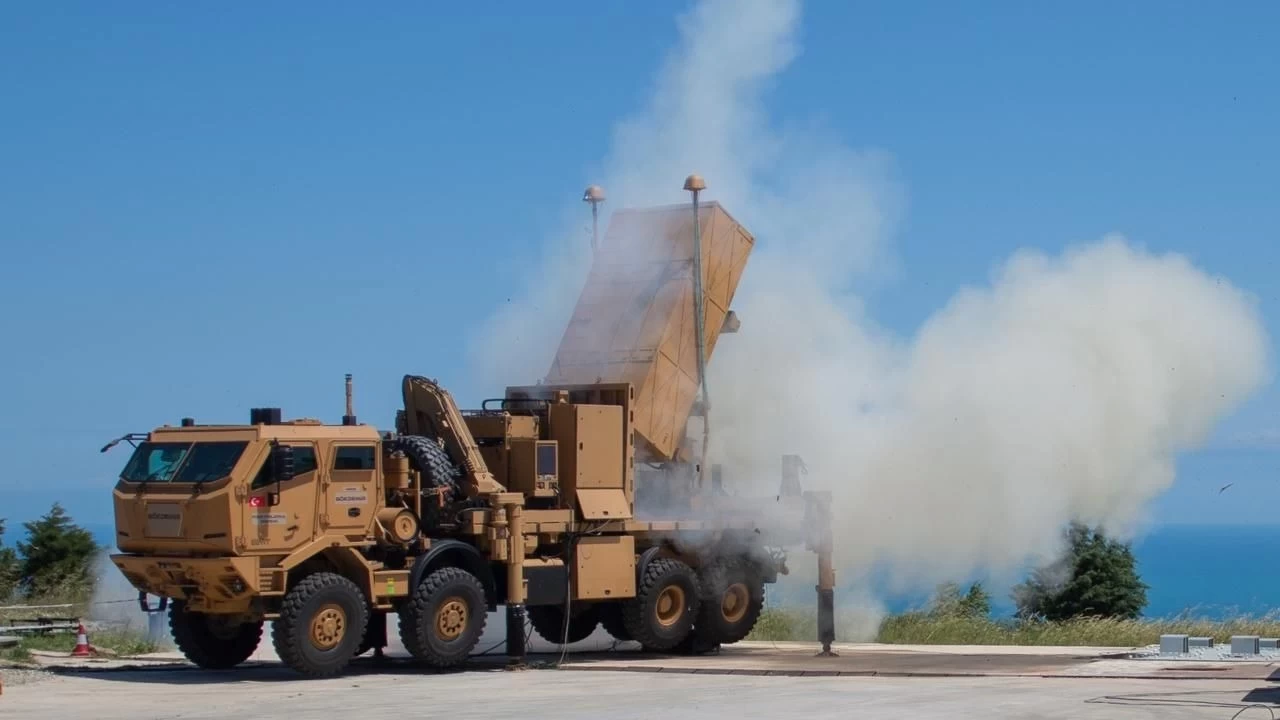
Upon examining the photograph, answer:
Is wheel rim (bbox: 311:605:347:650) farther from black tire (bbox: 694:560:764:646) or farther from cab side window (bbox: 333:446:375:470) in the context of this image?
black tire (bbox: 694:560:764:646)

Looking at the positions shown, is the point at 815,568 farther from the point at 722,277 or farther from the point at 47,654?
the point at 47,654

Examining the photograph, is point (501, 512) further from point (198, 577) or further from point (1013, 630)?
point (1013, 630)

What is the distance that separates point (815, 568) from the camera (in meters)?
30.0

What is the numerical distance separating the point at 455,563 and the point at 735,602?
5.01 m

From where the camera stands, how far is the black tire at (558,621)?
26.1 metres

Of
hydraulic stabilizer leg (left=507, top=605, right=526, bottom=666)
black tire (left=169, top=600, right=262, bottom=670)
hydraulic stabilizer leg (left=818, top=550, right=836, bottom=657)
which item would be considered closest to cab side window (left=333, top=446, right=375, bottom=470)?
black tire (left=169, top=600, right=262, bottom=670)

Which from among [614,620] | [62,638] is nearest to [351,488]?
[614,620]

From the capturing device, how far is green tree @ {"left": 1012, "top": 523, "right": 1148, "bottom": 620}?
46.2 m

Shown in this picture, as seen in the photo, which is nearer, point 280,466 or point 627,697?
point 627,697

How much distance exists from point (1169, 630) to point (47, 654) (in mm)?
16045

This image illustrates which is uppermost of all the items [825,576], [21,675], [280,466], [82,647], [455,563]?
[280,466]

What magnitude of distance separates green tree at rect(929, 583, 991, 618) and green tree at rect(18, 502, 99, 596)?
58.2 ft

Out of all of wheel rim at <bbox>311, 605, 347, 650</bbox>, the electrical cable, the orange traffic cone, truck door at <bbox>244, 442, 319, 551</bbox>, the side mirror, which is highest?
the side mirror

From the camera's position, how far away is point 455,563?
909 inches
